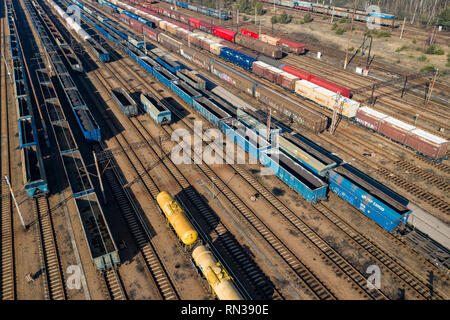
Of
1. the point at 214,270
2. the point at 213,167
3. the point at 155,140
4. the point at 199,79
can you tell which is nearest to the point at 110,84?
the point at 199,79

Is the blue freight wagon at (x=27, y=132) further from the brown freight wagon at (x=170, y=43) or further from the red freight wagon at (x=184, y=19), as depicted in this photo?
the red freight wagon at (x=184, y=19)

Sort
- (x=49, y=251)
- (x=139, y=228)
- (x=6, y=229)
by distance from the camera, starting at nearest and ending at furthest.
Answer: (x=49, y=251), (x=6, y=229), (x=139, y=228)

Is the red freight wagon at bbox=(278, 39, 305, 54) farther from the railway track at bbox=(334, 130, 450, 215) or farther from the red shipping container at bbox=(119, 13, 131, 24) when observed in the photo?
the red shipping container at bbox=(119, 13, 131, 24)

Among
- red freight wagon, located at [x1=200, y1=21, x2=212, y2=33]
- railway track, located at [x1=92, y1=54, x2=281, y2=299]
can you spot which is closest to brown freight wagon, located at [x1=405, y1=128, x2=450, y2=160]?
railway track, located at [x1=92, y1=54, x2=281, y2=299]

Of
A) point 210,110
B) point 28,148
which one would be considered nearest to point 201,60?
point 210,110

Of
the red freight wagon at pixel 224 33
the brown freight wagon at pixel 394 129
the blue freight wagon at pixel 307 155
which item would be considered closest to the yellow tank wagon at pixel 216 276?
the blue freight wagon at pixel 307 155

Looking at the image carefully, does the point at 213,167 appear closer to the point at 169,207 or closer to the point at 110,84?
the point at 169,207

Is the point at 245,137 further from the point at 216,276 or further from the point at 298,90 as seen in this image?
the point at 216,276
